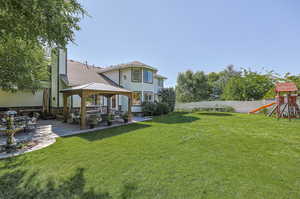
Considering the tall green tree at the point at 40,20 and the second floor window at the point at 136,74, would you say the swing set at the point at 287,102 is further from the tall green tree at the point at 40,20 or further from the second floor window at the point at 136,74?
the tall green tree at the point at 40,20

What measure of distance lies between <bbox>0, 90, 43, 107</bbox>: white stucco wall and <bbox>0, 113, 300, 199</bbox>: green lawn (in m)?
9.78

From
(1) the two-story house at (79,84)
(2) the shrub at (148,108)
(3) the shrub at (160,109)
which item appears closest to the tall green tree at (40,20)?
(1) the two-story house at (79,84)

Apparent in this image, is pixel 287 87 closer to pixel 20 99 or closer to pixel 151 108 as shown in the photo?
pixel 151 108

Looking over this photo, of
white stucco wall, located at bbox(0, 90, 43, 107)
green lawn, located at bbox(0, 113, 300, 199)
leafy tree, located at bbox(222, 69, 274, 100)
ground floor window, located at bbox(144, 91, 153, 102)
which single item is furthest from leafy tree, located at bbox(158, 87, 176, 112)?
white stucco wall, located at bbox(0, 90, 43, 107)

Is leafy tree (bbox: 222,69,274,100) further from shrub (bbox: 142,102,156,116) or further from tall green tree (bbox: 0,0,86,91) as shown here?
tall green tree (bbox: 0,0,86,91)

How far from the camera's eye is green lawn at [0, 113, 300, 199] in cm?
254

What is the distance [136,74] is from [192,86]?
724 inches

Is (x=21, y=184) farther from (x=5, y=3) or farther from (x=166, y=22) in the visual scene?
(x=166, y=22)

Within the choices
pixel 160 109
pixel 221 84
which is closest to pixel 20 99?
pixel 160 109

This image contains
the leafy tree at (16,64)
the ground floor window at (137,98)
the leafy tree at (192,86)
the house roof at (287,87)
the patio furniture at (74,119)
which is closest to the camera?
the leafy tree at (16,64)

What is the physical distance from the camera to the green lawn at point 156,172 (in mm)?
2545

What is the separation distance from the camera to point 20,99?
1141cm

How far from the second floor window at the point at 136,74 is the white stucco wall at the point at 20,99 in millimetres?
8604

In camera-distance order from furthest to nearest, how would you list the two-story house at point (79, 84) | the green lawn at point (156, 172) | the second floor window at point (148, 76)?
the second floor window at point (148, 76) < the two-story house at point (79, 84) < the green lawn at point (156, 172)
